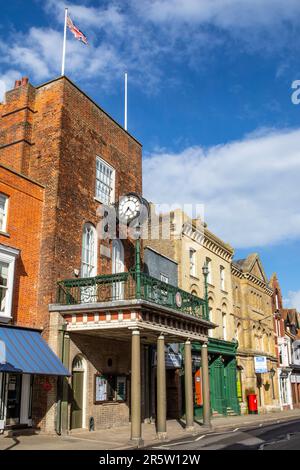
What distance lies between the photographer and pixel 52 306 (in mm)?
16375

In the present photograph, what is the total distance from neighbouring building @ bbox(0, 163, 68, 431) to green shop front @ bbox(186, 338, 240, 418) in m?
11.6

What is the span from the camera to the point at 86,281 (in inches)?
→ 660

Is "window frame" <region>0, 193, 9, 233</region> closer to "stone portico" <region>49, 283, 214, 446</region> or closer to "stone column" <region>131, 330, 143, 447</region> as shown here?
"stone portico" <region>49, 283, 214, 446</region>

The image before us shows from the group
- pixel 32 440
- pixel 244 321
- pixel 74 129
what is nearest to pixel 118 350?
pixel 32 440

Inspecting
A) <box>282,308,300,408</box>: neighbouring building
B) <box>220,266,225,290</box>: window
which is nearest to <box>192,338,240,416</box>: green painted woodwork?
<box>220,266,225,290</box>: window

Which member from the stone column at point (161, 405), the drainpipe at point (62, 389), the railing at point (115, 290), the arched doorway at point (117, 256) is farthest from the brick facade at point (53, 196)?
the stone column at point (161, 405)

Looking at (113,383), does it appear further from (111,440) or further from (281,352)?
(281,352)

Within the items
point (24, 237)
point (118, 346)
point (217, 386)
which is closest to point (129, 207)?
point (24, 237)

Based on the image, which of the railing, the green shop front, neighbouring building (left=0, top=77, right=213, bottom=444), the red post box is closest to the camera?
neighbouring building (left=0, top=77, right=213, bottom=444)

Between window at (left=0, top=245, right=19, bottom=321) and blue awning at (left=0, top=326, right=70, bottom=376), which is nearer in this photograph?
blue awning at (left=0, top=326, right=70, bottom=376)

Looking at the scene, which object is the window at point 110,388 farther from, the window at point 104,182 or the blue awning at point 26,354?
the window at point 104,182

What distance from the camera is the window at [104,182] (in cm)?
2038

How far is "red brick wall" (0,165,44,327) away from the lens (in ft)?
52.6

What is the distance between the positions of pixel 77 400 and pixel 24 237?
5.98 meters
